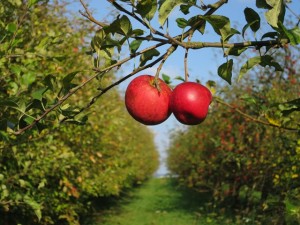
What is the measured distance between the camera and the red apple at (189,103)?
51.9 inches

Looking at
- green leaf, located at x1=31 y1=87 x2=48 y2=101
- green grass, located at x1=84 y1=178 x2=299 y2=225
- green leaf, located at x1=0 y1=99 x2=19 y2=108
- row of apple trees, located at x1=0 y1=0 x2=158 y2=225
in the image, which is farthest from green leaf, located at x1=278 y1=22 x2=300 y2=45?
green grass, located at x1=84 y1=178 x2=299 y2=225

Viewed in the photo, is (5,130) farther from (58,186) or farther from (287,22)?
(287,22)

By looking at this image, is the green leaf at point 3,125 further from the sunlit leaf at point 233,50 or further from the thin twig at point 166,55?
the sunlit leaf at point 233,50

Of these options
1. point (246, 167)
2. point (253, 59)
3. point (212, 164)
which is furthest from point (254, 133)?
point (253, 59)

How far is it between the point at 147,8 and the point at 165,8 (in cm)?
7

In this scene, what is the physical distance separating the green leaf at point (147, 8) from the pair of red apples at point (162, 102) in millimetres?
206

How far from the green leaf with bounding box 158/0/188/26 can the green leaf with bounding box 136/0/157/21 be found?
2 centimetres

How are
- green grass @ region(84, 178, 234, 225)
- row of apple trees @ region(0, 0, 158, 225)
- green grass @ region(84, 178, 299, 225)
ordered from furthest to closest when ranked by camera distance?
green grass @ region(84, 178, 234, 225) → green grass @ region(84, 178, 299, 225) → row of apple trees @ region(0, 0, 158, 225)

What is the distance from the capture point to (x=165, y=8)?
132 cm

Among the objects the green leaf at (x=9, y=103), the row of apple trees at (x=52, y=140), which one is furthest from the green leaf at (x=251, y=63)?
the row of apple trees at (x=52, y=140)

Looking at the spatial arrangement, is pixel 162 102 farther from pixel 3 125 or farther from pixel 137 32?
pixel 3 125

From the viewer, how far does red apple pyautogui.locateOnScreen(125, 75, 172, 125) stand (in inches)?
52.2

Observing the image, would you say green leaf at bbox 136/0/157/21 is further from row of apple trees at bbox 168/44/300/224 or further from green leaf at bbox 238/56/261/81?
row of apple trees at bbox 168/44/300/224

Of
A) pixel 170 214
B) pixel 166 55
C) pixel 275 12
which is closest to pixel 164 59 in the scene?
pixel 166 55
